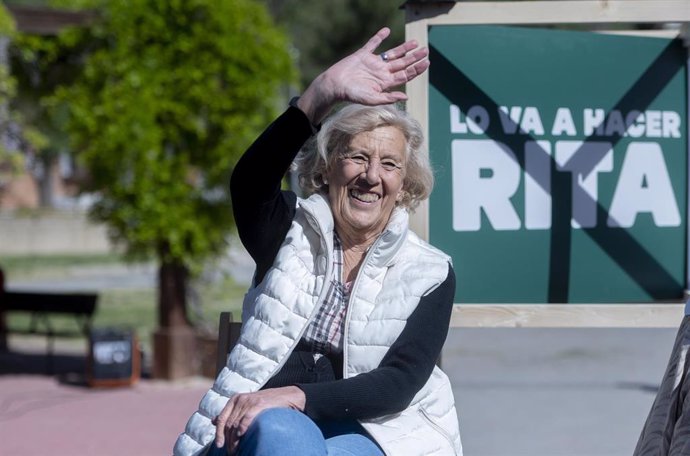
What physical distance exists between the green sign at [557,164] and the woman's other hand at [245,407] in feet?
3.70

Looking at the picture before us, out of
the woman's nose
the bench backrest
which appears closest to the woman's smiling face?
the woman's nose

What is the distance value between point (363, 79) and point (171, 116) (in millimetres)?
5750

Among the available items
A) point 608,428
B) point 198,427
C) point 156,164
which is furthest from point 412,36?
point 156,164

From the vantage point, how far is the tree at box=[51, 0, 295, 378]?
8.41 metres

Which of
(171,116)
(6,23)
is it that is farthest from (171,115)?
(6,23)

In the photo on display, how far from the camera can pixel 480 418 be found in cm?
732

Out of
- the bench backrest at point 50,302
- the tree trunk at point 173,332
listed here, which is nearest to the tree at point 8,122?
the bench backrest at point 50,302

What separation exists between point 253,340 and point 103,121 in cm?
579

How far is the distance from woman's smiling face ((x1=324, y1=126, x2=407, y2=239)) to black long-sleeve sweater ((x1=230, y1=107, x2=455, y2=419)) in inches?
6.0

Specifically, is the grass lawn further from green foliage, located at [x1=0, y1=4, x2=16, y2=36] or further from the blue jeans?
the blue jeans

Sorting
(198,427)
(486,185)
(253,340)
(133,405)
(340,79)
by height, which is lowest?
(133,405)

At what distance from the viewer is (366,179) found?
317 centimetres

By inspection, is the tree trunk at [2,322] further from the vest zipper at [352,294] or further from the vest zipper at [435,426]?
the vest zipper at [435,426]

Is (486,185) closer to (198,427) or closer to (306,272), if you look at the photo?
(306,272)
